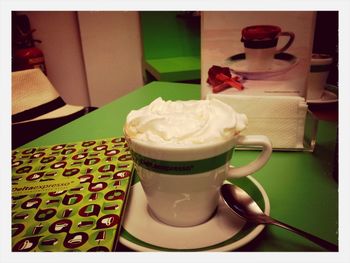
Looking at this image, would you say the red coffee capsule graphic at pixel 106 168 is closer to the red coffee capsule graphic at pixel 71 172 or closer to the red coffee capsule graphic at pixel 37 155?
the red coffee capsule graphic at pixel 71 172

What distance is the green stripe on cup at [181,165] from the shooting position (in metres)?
0.38

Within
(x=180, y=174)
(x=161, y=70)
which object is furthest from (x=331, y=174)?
A: (x=161, y=70)

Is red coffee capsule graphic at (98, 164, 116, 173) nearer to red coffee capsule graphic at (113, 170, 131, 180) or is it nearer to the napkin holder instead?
red coffee capsule graphic at (113, 170, 131, 180)

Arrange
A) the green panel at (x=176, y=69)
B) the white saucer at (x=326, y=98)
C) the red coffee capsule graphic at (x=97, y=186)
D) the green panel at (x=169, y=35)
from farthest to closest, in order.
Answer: the green panel at (x=169, y=35)
the green panel at (x=176, y=69)
the white saucer at (x=326, y=98)
the red coffee capsule graphic at (x=97, y=186)

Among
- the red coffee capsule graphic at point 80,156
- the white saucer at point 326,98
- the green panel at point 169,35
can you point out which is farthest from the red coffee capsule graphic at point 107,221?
the green panel at point 169,35

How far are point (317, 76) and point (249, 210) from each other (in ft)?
2.26

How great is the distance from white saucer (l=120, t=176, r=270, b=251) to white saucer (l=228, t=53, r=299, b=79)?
322 mm

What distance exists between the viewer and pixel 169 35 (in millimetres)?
2242

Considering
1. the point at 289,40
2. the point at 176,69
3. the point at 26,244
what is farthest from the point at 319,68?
the point at 176,69

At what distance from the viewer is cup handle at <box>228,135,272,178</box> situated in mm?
422

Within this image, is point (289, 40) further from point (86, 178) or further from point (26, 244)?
point (26, 244)

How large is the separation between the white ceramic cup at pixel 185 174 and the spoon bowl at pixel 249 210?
0.11ft
